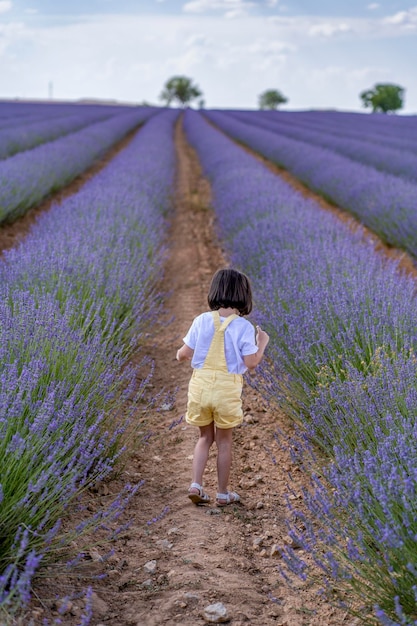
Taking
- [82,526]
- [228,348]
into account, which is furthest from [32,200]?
[82,526]

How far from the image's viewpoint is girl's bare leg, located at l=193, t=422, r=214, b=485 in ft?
9.07

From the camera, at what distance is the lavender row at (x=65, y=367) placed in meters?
2.05

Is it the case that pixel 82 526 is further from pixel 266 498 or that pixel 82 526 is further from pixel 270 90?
pixel 270 90

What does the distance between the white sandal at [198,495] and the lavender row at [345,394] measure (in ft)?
1.20

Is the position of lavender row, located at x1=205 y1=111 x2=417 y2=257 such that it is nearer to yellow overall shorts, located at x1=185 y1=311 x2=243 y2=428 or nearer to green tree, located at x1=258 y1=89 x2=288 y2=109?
yellow overall shorts, located at x1=185 y1=311 x2=243 y2=428

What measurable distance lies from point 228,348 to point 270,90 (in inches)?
2856

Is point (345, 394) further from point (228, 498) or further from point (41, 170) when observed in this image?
point (41, 170)

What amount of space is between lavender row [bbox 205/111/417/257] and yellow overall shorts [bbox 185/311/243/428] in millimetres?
4871

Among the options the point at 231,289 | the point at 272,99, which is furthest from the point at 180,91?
the point at 231,289

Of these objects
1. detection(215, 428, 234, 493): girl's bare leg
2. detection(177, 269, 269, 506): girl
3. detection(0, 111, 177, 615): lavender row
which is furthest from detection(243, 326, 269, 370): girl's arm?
detection(0, 111, 177, 615): lavender row

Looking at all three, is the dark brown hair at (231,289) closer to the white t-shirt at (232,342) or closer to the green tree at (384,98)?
the white t-shirt at (232,342)

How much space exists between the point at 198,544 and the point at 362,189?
25.3 ft

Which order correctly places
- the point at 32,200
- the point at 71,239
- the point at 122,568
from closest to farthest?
the point at 122,568
the point at 71,239
the point at 32,200

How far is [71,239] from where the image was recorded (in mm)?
4750
